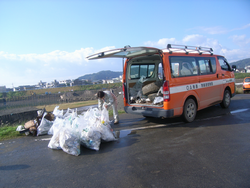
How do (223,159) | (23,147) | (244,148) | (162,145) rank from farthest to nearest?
(23,147), (162,145), (244,148), (223,159)

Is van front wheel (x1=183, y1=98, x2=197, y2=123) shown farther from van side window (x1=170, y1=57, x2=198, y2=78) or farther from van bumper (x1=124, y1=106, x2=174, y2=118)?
van side window (x1=170, y1=57, x2=198, y2=78)

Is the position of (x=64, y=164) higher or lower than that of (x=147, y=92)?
lower

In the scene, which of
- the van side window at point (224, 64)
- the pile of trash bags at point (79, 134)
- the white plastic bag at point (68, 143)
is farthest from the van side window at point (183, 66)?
the white plastic bag at point (68, 143)

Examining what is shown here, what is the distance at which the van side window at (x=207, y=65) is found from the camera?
19.5ft

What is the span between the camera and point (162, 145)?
12.6 ft

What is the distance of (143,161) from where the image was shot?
3.14 metres

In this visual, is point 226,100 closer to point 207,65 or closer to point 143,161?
→ point 207,65

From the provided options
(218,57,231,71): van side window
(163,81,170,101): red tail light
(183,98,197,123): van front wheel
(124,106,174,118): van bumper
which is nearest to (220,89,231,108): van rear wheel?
(218,57,231,71): van side window

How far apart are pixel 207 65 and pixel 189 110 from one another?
193 centimetres

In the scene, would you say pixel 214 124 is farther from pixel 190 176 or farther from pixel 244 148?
pixel 190 176

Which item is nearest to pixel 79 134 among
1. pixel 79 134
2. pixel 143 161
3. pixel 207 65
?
pixel 79 134

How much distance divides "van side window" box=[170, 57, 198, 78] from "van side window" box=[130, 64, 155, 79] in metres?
1.46

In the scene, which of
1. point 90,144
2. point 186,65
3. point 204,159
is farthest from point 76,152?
point 186,65

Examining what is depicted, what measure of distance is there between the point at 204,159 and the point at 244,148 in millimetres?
1025
